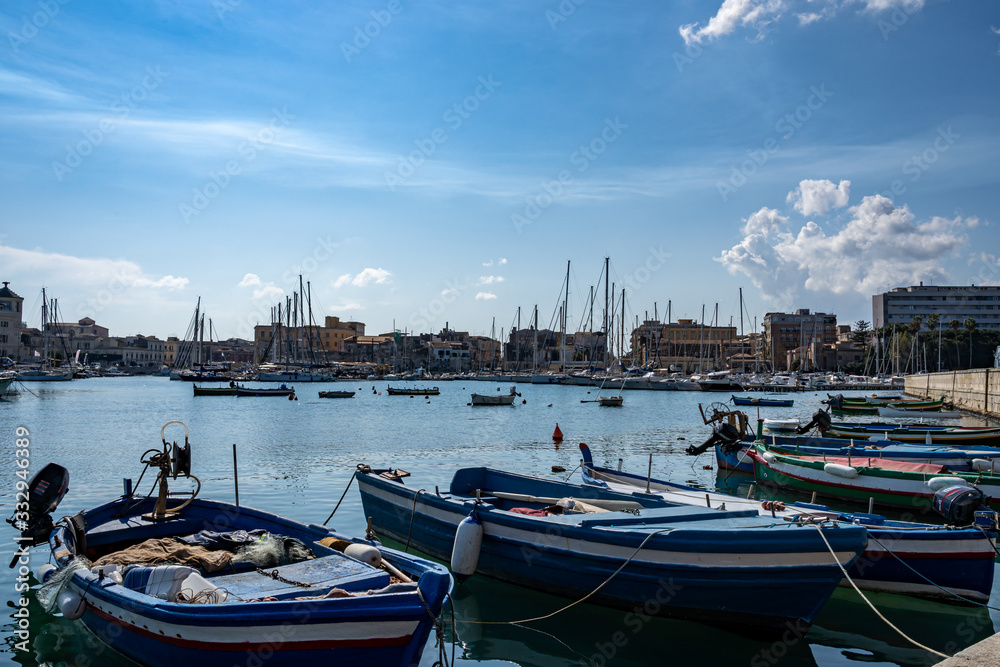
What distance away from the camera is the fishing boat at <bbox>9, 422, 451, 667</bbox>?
6684 mm

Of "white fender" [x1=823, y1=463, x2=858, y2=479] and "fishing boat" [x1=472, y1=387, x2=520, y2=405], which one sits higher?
"white fender" [x1=823, y1=463, x2=858, y2=479]

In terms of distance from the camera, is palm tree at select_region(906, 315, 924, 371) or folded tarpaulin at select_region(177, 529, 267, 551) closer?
folded tarpaulin at select_region(177, 529, 267, 551)

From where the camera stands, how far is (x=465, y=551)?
10664 mm

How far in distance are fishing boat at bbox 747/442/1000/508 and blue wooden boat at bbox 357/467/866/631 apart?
22.6 ft

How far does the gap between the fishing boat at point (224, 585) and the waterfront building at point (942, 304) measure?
15574 cm

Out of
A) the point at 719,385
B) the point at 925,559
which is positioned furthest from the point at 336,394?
the point at 925,559

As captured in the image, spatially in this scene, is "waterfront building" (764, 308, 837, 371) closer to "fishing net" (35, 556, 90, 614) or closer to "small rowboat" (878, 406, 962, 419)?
"small rowboat" (878, 406, 962, 419)

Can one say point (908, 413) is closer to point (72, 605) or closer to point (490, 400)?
point (490, 400)

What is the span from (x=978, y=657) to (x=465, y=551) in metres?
6.98

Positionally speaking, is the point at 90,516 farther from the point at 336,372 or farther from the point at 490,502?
the point at 336,372

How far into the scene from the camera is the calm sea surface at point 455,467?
372 inches

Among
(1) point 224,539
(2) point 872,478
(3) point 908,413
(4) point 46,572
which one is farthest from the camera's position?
(3) point 908,413

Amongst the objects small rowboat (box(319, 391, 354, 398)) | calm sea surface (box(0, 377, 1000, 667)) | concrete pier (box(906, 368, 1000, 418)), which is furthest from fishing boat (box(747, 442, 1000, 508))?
small rowboat (box(319, 391, 354, 398))

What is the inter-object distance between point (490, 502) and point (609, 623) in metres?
3.21
